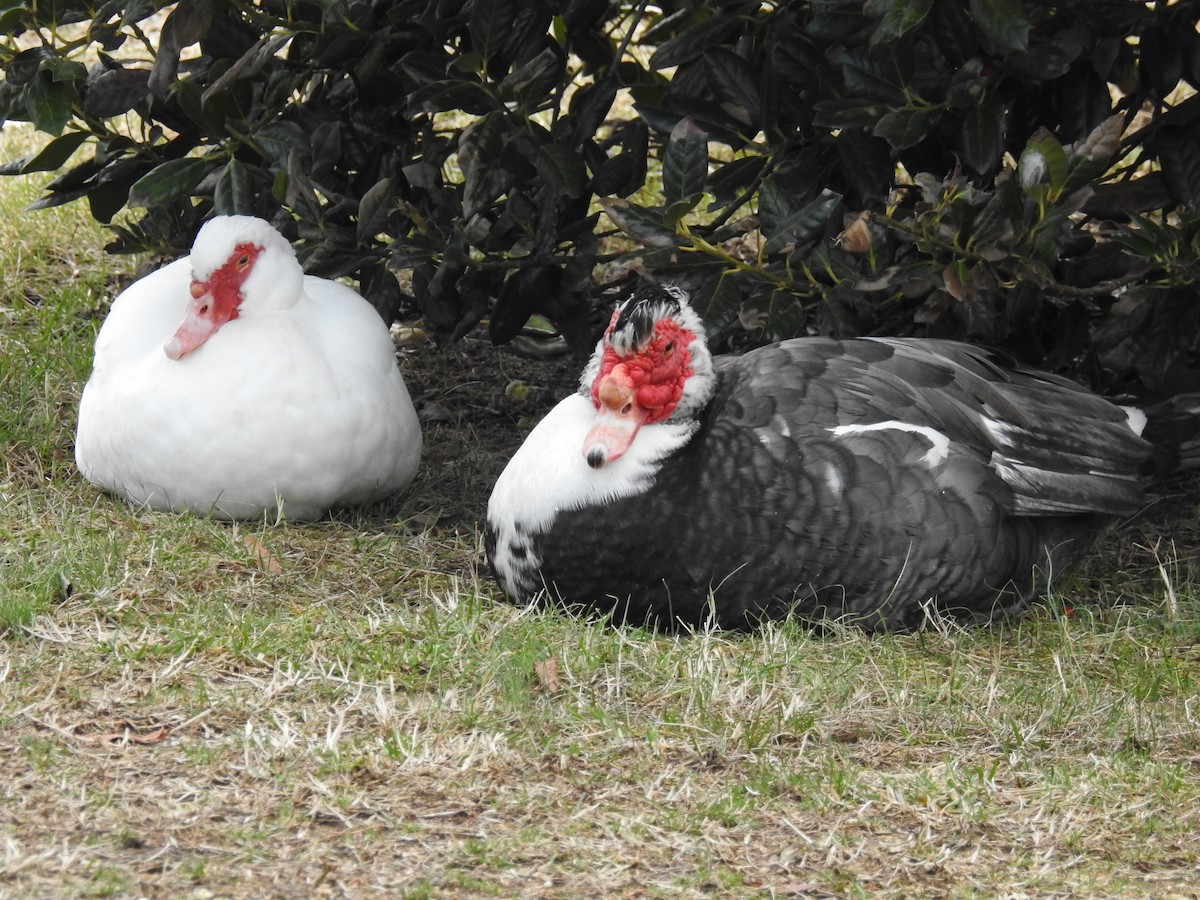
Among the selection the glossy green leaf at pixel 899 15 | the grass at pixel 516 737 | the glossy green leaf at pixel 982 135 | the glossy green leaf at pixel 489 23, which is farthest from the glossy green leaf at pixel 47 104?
the glossy green leaf at pixel 982 135

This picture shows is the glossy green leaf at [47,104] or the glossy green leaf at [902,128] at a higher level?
the glossy green leaf at [47,104]

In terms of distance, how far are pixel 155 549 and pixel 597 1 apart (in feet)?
6.27

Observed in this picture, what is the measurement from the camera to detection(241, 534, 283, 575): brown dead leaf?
13.5 feet

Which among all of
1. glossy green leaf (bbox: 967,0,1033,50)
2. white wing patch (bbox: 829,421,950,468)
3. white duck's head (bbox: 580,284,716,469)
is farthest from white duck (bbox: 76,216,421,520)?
glossy green leaf (bbox: 967,0,1033,50)

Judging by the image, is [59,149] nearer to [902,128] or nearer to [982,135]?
[902,128]

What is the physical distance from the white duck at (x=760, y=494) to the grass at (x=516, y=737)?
0.13 meters

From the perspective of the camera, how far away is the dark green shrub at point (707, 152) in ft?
13.0

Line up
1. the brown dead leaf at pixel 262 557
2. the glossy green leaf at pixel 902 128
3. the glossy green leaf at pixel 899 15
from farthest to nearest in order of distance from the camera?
the brown dead leaf at pixel 262 557
the glossy green leaf at pixel 902 128
the glossy green leaf at pixel 899 15

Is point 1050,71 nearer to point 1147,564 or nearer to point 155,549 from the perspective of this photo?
point 1147,564

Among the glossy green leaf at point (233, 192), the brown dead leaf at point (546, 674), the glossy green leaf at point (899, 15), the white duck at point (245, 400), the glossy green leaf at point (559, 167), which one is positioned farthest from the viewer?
the glossy green leaf at point (233, 192)

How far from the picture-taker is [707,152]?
435cm

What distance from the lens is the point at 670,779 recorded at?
303 centimetres

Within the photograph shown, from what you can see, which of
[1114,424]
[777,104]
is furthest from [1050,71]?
[1114,424]

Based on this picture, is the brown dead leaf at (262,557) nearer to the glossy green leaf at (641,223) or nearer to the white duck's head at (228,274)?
the white duck's head at (228,274)
